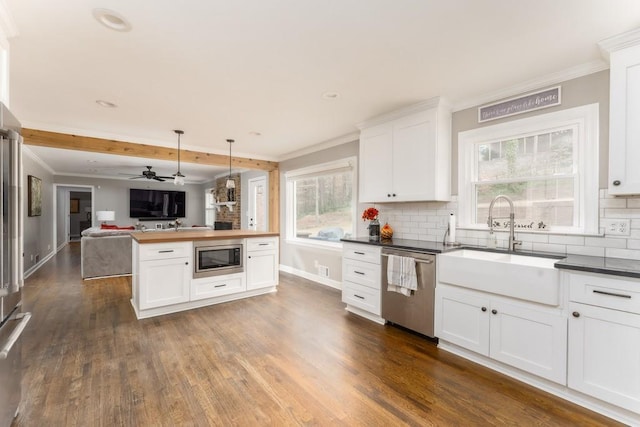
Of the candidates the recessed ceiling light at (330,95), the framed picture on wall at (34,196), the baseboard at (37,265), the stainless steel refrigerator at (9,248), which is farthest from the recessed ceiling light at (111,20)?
the framed picture on wall at (34,196)

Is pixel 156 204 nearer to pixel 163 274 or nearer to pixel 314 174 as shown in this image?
pixel 314 174

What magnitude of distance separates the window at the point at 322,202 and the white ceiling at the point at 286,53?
1319 mm

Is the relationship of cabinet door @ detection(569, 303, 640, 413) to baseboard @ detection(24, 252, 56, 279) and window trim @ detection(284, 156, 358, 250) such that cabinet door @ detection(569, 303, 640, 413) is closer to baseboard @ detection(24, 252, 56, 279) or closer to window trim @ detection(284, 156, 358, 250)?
window trim @ detection(284, 156, 358, 250)

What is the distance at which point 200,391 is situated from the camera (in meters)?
2.00

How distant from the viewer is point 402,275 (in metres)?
2.84

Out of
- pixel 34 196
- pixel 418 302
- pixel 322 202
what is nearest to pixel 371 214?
pixel 418 302

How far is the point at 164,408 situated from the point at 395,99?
3.23 metres

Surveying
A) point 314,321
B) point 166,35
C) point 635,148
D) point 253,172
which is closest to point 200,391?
point 314,321

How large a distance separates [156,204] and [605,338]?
1126 centimetres

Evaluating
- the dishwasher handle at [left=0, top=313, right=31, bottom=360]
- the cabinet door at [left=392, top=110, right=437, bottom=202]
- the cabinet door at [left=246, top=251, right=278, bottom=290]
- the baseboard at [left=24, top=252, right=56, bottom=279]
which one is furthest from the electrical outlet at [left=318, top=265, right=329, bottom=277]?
the baseboard at [left=24, top=252, right=56, bottom=279]

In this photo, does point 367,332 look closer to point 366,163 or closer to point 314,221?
point 366,163

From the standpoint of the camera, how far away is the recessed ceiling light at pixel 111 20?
1.72m

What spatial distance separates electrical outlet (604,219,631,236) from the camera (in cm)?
212

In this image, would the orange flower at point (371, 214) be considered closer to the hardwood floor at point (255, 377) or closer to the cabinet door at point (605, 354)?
the hardwood floor at point (255, 377)
